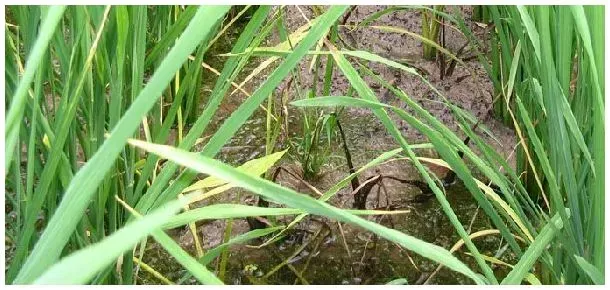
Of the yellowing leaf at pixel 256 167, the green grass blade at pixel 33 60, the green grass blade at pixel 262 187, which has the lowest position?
the yellowing leaf at pixel 256 167

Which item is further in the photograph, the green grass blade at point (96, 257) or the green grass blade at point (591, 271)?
the green grass blade at point (591, 271)

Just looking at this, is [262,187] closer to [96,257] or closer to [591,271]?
[96,257]

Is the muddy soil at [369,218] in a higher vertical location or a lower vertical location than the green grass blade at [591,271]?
lower

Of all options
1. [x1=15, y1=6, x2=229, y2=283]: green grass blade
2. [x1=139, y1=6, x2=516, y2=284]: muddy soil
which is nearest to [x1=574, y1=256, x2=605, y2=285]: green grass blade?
[x1=139, y1=6, x2=516, y2=284]: muddy soil

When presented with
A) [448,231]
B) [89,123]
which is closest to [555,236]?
[448,231]

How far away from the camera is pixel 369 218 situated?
108cm

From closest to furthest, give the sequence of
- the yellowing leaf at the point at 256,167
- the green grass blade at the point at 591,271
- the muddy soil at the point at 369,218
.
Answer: the green grass blade at the point at 591,271, the yellowing leaf at the point at 256,167, the muddy soil at the point at 369,218

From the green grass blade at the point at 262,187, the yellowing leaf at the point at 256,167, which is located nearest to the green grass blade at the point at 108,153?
Answer: the green grass blade at the point at 262,187

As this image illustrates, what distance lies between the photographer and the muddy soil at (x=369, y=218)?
1029mm

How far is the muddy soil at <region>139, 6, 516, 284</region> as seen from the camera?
1.03m

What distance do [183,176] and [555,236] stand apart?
34 cm

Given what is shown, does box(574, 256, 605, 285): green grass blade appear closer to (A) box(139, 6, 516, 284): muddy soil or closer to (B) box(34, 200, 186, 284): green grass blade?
(A) box(139, 6, 516, 284): muddy soil

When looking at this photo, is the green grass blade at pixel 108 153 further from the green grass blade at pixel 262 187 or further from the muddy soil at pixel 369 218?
the muddy soil at pixel 369 218
